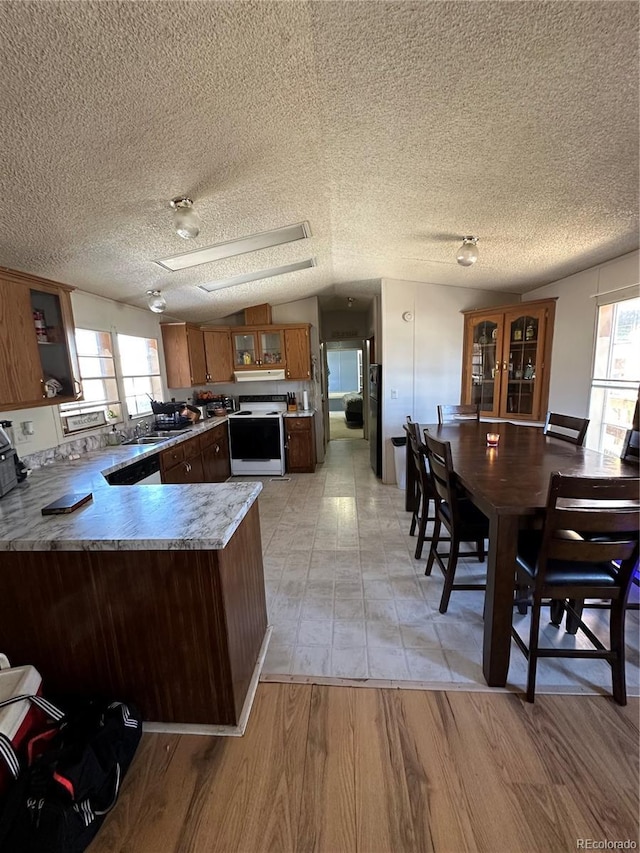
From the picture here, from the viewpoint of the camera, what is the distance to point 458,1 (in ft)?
3.28

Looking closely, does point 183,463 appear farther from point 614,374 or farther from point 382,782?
point 614,374

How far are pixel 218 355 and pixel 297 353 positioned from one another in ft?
3.73

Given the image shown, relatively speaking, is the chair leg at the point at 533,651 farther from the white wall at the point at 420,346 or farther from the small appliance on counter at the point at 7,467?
the white wall at the point at 420,346

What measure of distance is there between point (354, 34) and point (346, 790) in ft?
8.35

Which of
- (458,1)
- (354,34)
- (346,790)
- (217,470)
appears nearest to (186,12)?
(354,34)

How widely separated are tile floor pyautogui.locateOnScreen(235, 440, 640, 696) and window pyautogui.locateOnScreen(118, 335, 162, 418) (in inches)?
75.4

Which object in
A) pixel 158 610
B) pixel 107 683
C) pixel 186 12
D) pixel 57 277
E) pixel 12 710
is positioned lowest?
pixel 107 683

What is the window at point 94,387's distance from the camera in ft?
9.74

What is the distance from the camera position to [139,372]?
398 cm

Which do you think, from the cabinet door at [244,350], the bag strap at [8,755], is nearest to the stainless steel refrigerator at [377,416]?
the cabinet door at [244,350]

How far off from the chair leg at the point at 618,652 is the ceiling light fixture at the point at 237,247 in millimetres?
2928

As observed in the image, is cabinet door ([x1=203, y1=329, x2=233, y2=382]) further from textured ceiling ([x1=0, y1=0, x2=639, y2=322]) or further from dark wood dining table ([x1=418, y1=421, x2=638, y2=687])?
dark wood dining table ([x1=418, y1=421, x2=638, y2=687])

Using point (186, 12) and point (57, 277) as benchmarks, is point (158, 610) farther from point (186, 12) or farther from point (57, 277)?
point (57, 277)

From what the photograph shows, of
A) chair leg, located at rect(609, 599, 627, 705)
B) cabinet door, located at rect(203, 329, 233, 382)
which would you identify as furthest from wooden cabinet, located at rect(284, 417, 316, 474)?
chair leg, located at rect(609, 599, 627, 705)
